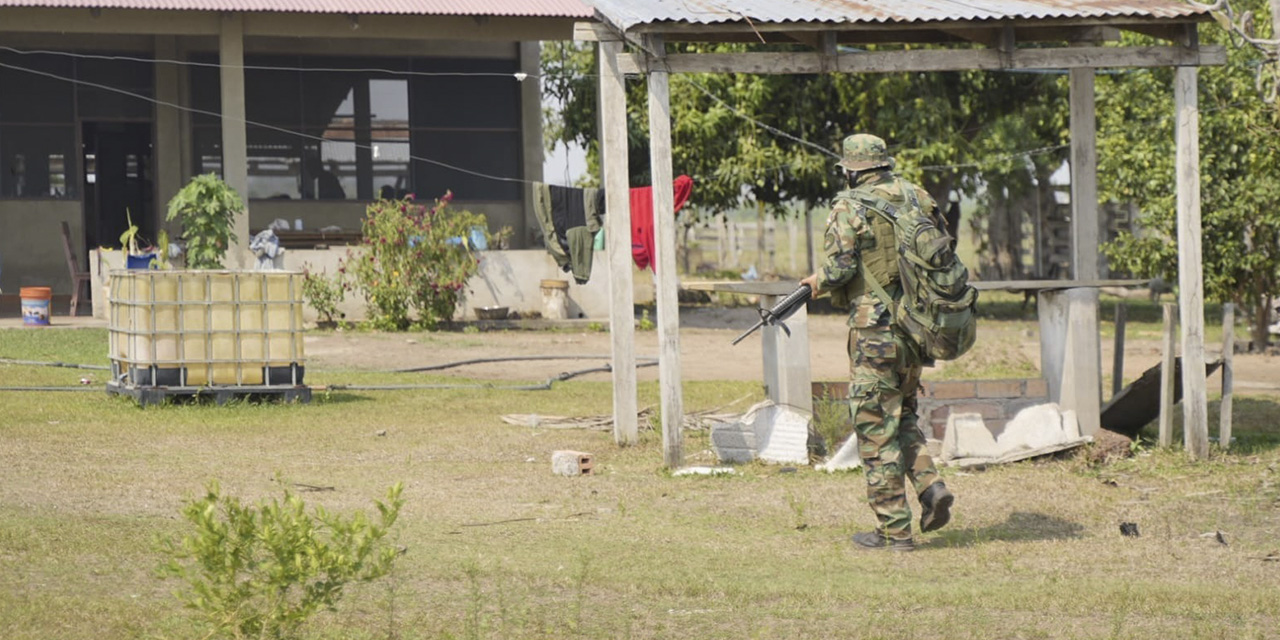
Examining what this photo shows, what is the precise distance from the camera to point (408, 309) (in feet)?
63.4

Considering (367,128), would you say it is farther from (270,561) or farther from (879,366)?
(270,561)

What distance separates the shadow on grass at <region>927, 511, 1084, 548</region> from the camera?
7.65 m

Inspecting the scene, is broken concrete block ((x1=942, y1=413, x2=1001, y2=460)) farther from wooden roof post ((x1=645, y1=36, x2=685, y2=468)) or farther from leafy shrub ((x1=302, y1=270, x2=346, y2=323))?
leafy shrub ((x1=302, y1=270, x2=346, y2=323))

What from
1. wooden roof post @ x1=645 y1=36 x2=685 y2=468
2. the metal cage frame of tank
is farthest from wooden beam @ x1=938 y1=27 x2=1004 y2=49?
the metal cage frame of tank

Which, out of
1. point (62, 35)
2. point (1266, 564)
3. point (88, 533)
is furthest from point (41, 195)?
point (1266, 564)

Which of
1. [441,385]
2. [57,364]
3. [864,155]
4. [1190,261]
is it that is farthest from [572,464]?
[57,364]

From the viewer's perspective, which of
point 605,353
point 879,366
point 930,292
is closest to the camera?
point 930,292

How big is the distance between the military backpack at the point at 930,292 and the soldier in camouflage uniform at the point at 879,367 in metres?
0.07

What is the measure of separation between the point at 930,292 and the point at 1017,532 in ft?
4.76

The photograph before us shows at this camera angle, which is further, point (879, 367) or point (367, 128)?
point (367, 128)

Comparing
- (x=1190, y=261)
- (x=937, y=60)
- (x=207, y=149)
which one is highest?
(x=207, y=149)

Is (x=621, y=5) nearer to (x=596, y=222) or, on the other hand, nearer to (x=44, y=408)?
(x=44, y=408)

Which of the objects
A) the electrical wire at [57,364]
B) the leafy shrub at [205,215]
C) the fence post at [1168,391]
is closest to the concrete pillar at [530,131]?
the leafy shrub at [205,215]

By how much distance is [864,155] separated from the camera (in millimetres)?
7480
